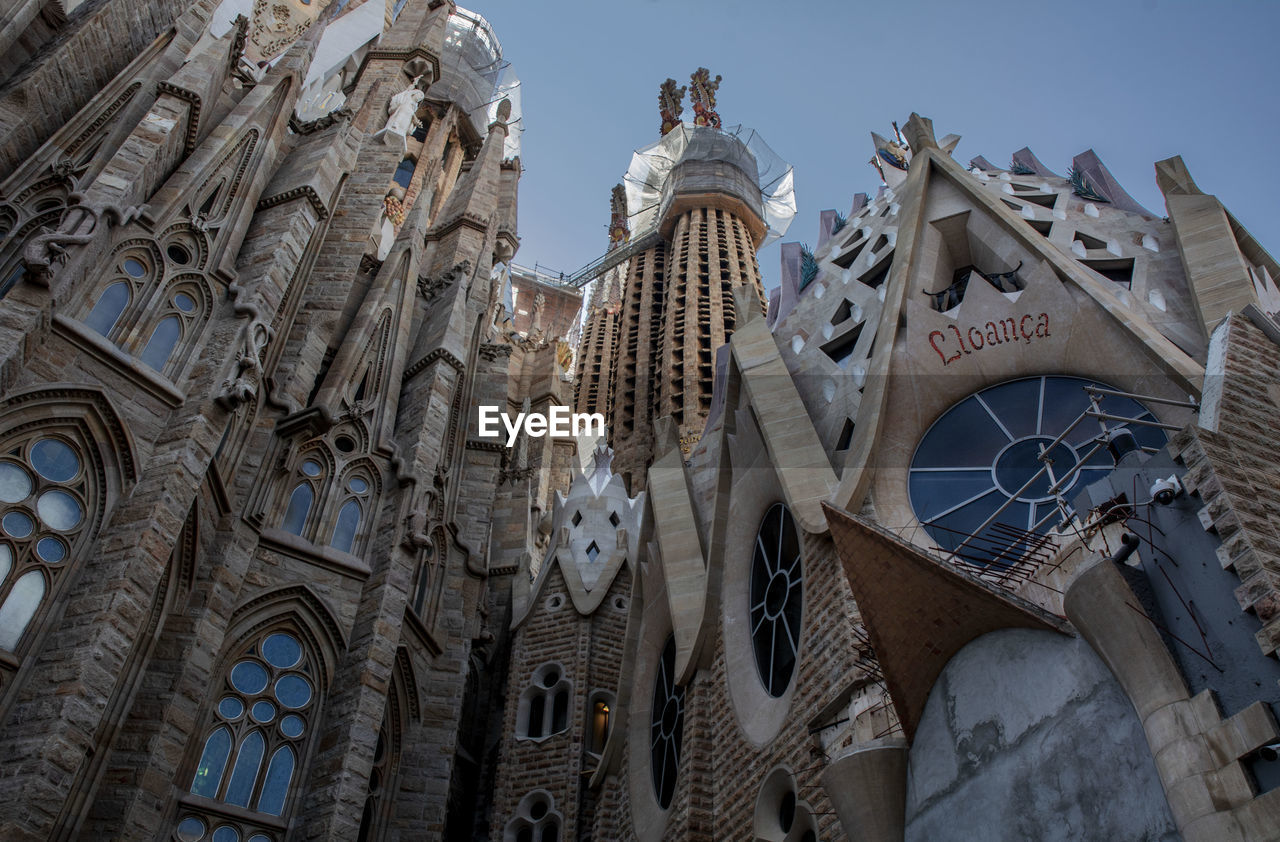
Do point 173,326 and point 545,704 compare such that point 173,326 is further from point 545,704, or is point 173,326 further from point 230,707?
point 545,704

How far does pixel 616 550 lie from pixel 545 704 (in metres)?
3.69

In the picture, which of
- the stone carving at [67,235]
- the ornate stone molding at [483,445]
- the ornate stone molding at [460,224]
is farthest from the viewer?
the ornate stone molding at [460,224]

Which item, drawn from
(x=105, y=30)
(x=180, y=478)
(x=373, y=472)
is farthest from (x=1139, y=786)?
(x=105, y=30)

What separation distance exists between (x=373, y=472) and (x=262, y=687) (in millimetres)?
3254

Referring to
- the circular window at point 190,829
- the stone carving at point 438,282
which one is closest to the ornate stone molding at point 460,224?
the stone carving at point 438,282

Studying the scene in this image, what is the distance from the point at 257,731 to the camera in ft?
36.3

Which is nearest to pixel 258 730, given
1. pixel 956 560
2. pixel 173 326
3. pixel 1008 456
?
pixel 173 326

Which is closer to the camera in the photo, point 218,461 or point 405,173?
point 218,461

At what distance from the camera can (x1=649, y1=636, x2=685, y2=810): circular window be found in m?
13.3

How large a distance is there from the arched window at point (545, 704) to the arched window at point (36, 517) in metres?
8.86

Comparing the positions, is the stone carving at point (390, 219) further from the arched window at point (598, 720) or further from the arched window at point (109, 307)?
the arched window at point (598, 720)

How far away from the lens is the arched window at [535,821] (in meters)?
15.4

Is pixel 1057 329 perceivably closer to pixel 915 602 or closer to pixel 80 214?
pixel 915 602

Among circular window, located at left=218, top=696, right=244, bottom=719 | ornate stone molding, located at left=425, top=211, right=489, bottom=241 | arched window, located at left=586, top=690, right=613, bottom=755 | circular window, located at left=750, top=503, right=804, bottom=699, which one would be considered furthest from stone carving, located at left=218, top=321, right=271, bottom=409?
ornate stone molding, located at left=425, top=211, right=489, bottom=241
